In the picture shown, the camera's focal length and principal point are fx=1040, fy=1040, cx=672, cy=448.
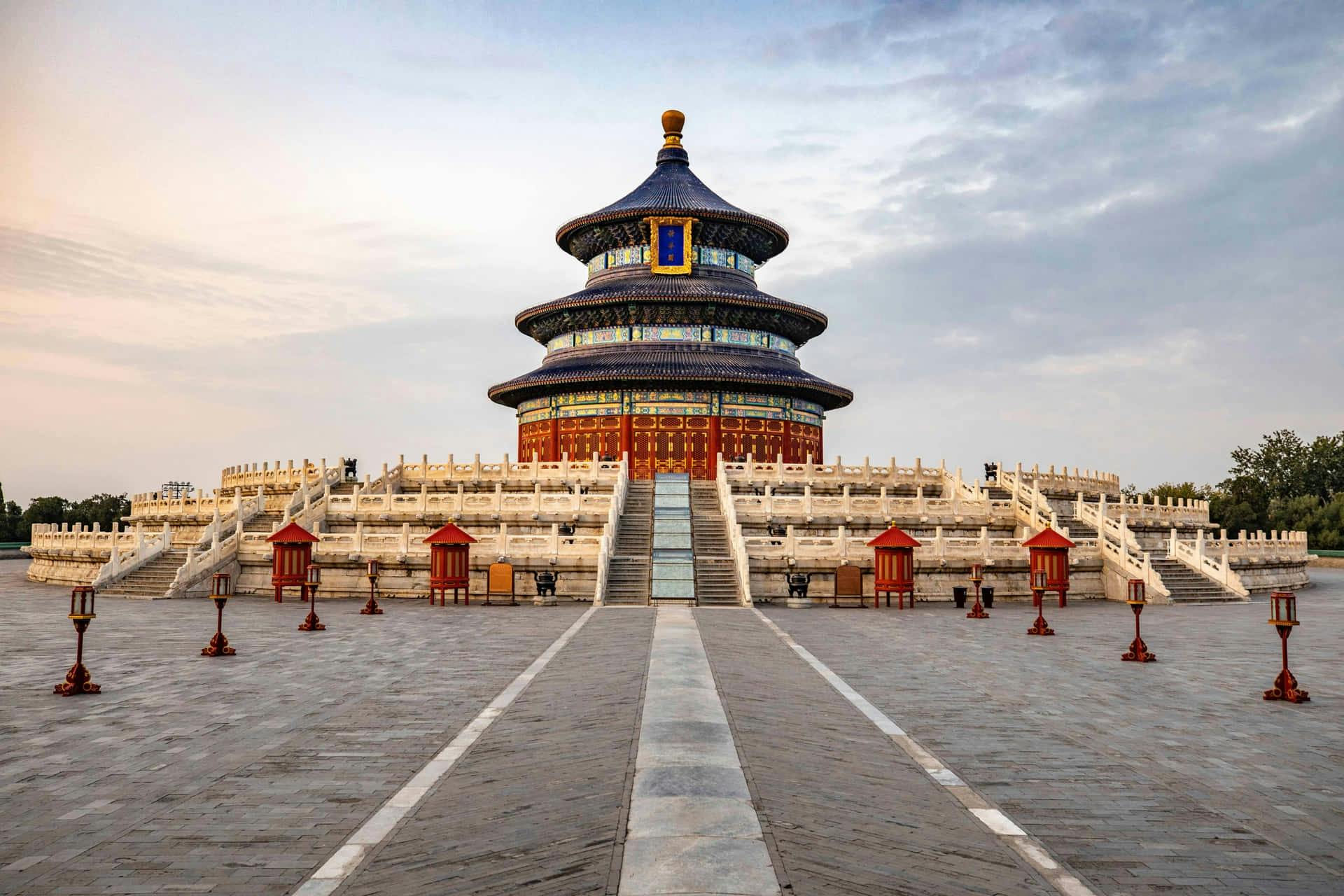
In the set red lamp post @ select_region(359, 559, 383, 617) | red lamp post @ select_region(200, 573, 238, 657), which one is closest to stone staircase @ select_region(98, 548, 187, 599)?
red lamp post @ select_region(359, 559, 383, 617)

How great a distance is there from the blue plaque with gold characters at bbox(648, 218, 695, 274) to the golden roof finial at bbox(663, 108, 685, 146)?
942 centimetres

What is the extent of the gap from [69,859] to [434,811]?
2.37m

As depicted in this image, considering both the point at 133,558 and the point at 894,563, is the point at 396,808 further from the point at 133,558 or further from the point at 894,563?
the point at 133,558

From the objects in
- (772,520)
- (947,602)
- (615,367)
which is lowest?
(947,602)

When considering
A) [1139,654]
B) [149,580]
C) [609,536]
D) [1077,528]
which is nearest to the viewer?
[1139,654]

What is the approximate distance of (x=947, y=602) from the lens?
30656 millimetres

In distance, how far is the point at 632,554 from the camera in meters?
31.3

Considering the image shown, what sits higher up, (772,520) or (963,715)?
(772,520)

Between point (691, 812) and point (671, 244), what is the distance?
52.9 meters

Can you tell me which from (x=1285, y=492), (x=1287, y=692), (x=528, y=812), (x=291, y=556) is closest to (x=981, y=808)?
(x=528, y=812)

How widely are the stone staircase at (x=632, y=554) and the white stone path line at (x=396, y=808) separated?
1509cm

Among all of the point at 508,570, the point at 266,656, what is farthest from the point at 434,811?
the point at 508,570

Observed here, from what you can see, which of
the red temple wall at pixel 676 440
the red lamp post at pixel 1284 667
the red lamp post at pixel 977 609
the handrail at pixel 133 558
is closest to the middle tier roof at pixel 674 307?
the red temple wall at pixel 676 440

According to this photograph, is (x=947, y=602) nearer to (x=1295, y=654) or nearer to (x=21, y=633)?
(x=1295, y=654)
